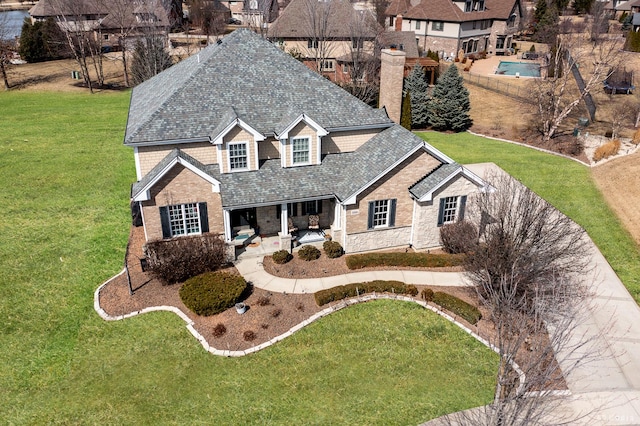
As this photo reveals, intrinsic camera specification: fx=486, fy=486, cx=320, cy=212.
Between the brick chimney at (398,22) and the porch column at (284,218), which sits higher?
the brick chimney at (398,22)

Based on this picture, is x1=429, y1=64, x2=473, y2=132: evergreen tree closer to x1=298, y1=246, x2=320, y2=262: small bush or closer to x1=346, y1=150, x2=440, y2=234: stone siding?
x1=346, y1=150, x2=440, y2=234: stone siding

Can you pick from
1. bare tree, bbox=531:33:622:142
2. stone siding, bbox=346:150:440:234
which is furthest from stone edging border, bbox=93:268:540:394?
bare tree, bbox=531:33:622:142

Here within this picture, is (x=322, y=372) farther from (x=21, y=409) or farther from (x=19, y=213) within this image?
(x=19, y=213)

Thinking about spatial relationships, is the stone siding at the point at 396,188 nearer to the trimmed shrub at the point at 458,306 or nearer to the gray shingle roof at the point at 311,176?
the gray shingle roof at the point at 311,176

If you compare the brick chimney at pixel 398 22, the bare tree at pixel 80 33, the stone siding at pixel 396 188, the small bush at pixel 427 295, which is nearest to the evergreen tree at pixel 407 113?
the stone siding at pixel 396 188

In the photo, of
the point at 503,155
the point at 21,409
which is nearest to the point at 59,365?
the point at 21,409

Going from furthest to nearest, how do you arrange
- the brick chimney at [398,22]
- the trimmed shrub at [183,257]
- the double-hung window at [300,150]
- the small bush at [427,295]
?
1. the brick chimney at [398,22]
2. the double-hung window at [300,150]
3. the trimmed shrub at [183,257]
4. the small bush at [427,295]
